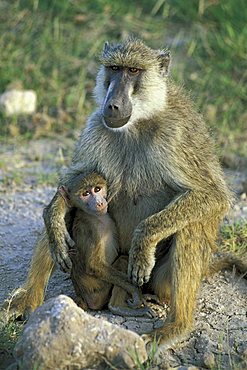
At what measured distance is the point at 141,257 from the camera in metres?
4.54

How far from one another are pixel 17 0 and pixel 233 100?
2.66m

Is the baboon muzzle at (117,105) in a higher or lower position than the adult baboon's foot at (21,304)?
higher

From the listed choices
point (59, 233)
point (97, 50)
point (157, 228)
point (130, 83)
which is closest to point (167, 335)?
point (157, 228)

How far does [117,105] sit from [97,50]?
4242 millimetres

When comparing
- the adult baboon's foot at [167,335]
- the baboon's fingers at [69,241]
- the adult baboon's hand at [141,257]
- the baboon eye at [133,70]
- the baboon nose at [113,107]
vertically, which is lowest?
the adult baboon's foot at [167,335]

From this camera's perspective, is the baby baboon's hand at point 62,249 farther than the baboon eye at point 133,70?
No

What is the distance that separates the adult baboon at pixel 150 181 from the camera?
4.56 metres

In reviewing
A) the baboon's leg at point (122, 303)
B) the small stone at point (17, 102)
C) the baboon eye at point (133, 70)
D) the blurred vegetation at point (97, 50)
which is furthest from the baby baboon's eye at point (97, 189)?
the small stone at point (17, 102)

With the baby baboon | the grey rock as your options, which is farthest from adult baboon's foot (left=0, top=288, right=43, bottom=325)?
the grey rock

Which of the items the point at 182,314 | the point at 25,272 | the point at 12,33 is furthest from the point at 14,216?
the point at 12,33

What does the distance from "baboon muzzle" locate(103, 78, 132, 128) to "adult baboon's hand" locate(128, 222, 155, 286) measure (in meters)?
0.56

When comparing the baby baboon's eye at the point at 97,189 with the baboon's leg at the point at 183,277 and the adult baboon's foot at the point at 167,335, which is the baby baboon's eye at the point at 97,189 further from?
the adult baboon's foot at the point at 167,335

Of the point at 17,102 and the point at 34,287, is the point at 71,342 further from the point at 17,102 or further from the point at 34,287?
the point at 17,102

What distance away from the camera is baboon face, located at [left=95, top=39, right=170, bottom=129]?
4621 mm
